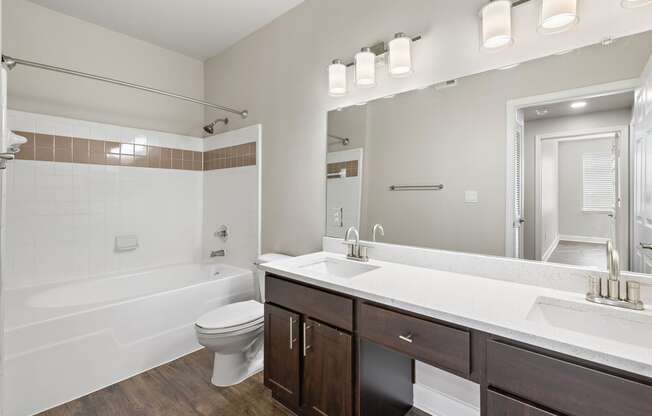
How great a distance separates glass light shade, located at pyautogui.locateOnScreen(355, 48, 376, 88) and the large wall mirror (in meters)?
0.15

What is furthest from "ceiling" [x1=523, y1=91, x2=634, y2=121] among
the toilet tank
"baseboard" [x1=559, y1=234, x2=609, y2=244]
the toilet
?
the toilet

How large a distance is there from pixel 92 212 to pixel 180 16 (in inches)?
71.5

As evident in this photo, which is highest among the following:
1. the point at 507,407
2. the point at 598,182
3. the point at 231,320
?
the point at 598,182

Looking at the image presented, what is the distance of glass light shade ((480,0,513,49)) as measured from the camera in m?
1.38

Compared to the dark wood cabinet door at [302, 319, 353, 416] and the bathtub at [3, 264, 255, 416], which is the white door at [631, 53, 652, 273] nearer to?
the dark wood cabinet door at [302, 319, 353, 416]

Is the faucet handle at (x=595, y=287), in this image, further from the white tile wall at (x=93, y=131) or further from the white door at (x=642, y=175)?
the white tile wall at (x=93, y=131)

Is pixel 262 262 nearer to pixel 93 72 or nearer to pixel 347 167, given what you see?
pixel 347 167

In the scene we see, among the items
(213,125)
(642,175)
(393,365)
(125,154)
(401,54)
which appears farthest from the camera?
(213,125)

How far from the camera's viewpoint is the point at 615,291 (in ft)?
3.58

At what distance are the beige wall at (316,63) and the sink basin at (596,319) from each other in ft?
1.40

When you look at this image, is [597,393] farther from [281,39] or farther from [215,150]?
[215,150]

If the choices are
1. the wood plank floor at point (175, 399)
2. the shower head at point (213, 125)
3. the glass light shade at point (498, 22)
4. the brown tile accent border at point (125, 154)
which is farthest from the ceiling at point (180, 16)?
the wood plank floor at point (175, 399)

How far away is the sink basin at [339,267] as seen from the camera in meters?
1.77

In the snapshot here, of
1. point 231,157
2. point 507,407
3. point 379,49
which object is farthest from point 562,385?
point 231,157
